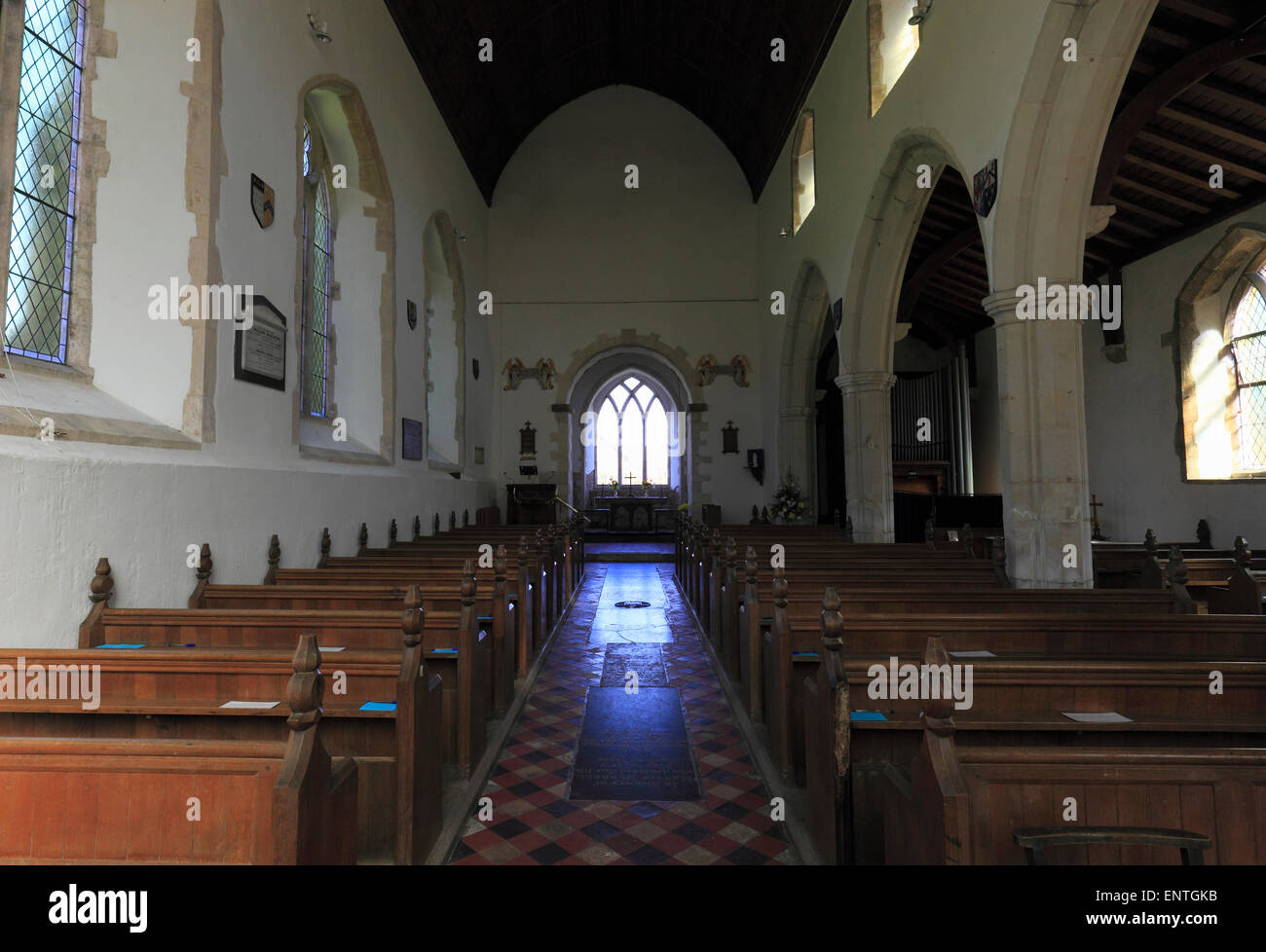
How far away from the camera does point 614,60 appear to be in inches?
532

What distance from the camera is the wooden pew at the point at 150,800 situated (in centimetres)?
168

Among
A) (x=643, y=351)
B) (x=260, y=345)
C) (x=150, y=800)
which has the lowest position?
(x=150, y=800)

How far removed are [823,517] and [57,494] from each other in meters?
12.6

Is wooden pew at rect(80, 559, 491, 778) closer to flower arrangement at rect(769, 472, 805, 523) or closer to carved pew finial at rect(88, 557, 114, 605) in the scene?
carved pew finial at rect(88, 557, 114, 605)

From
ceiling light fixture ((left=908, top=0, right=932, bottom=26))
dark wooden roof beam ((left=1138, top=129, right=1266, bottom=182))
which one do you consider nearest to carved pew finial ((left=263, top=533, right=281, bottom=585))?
ceiling light fixture ((left=908, top=0, right=932, bottom=26))

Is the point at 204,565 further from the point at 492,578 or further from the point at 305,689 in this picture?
the point at 305,689

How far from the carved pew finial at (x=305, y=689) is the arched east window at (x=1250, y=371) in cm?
982

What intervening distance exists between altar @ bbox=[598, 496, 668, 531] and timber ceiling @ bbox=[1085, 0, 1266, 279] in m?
8.60

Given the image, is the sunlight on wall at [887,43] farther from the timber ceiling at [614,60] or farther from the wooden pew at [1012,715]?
the wooden pew at [1012,715]

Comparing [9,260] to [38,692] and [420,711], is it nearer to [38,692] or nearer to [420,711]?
[38,692]

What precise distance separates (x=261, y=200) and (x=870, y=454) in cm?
631

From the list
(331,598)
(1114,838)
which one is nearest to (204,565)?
(331,598)

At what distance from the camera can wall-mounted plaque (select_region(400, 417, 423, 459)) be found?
823 cm

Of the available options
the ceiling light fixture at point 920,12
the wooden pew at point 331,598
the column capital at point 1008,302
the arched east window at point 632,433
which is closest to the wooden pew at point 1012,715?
the wooden pew at point 331,598
